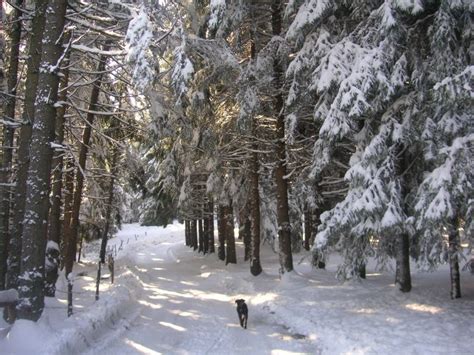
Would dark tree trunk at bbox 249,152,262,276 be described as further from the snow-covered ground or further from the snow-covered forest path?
the snow-covered ground

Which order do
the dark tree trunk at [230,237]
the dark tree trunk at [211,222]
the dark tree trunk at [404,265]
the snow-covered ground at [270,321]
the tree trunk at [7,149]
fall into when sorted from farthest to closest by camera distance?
1. the dark tree trunk at [211,222]
2. the dark tree trunk at [230,237]
3. the dark tree trunk at [404,265]
4. the tree trunk at [7,149]
5. the snow-covered ground at [270,321]

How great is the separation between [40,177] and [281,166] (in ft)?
30.6

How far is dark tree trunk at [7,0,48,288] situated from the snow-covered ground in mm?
1742

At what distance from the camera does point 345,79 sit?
10352mm

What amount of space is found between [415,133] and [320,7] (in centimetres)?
394

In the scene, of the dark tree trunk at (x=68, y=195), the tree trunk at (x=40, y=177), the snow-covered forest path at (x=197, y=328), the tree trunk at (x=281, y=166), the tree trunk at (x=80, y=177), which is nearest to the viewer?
the tree trunk at (x=40, y=177)

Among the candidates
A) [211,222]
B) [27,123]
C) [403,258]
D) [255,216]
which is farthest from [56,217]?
[211,222]

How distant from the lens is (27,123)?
362 inches

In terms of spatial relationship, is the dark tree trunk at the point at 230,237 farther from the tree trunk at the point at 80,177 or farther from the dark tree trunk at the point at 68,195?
the tree trunk at the point at 80,177

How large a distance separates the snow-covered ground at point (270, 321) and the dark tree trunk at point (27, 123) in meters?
1.74

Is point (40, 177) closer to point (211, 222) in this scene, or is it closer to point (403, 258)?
point (403, 258)

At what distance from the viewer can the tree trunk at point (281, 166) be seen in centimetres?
1577

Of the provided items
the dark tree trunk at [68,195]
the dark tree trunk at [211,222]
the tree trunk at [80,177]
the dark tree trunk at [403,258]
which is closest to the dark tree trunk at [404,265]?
the dark tree trunk at [403,258]

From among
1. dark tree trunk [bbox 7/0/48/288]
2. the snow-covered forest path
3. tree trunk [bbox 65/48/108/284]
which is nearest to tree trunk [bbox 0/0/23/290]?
dark tree trunk [bbox 7/0/48/288]
